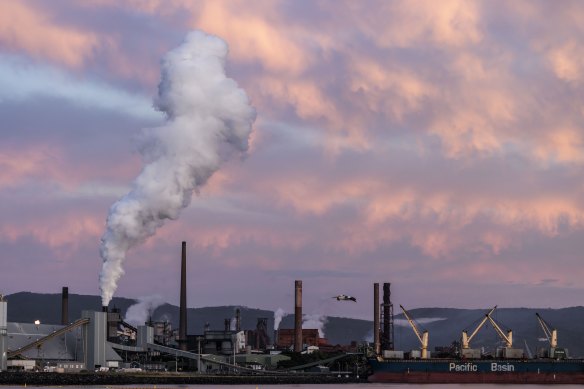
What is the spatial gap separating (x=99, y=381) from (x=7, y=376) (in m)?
16.2

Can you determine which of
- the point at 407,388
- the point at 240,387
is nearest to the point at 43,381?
the point at 240,387

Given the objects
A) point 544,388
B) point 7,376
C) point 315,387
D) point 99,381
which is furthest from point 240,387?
point 544,388

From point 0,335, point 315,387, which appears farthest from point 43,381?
point 315,387

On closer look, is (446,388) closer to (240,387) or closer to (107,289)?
(240,387)

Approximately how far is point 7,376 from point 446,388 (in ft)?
263

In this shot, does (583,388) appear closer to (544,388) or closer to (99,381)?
(544,388)

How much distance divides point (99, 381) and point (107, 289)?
1840cm

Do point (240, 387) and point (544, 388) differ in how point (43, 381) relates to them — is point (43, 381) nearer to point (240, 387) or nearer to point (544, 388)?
point (240, 387)

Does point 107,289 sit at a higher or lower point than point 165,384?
higher

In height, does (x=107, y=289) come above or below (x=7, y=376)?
above

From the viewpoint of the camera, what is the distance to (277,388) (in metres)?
187

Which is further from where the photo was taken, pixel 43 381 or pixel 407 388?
pixel 407 388

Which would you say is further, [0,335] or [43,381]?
[0,335]

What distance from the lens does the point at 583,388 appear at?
7662 inches
